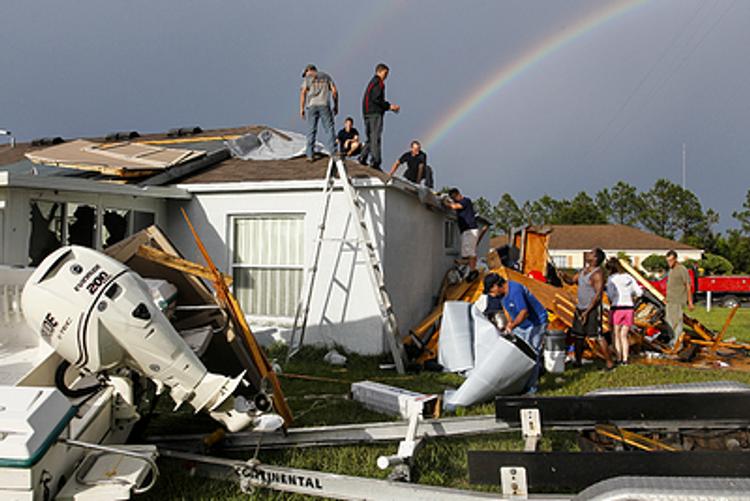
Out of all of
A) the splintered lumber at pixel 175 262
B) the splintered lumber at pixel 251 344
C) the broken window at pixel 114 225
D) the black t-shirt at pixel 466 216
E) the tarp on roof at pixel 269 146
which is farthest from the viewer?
the black t-shirt at pixel 466 216

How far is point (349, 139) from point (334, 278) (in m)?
3.59

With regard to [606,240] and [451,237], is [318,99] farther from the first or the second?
[606,240]

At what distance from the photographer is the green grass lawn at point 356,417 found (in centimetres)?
439

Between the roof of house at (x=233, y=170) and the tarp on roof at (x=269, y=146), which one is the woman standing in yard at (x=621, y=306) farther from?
the tarp on roof at (x=269, y=146)

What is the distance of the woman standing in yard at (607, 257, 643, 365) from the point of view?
9586mm

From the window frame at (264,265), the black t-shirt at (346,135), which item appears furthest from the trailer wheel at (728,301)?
the window frame at (264,265)

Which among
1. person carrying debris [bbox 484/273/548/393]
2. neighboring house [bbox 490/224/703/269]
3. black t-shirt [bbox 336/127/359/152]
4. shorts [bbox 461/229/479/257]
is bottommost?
person carrying debris [bbox 484/273/548/393]

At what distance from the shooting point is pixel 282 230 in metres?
10.8

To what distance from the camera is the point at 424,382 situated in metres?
8.34

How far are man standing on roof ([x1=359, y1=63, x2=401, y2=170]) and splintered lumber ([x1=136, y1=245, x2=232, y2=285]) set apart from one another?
711 cm

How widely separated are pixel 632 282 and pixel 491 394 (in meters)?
4.58

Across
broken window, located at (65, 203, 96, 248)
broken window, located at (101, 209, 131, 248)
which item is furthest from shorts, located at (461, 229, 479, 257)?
broken window, located at (65, 203, 96, 248)

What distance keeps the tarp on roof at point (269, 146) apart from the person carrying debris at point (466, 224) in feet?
11.1

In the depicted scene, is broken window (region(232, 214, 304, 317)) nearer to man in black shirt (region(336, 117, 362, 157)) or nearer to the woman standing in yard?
man in black shirt (region(336, 117, 362, 157))
